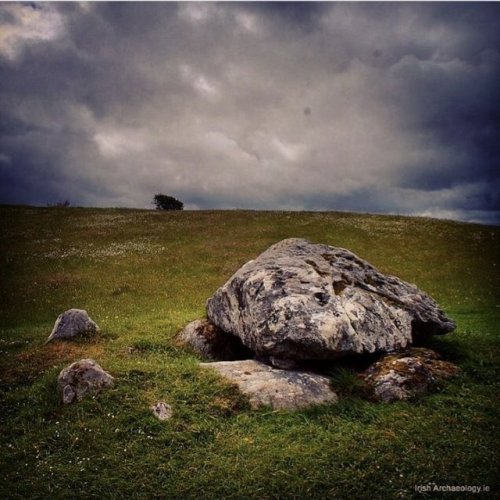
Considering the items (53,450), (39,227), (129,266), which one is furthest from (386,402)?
(39,227)

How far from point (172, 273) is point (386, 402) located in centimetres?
2501

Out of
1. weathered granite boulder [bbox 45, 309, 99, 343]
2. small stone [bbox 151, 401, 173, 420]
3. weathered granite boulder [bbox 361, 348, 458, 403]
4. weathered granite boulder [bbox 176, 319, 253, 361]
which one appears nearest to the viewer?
small stone [bbox 151, 401, 173, 420]

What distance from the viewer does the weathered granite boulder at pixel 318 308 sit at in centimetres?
1149

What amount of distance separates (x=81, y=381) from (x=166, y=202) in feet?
277

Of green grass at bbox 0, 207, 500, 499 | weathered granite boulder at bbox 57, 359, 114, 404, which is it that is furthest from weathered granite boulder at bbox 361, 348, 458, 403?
weathered granite boulder at bbox 57, 359, 114, 404

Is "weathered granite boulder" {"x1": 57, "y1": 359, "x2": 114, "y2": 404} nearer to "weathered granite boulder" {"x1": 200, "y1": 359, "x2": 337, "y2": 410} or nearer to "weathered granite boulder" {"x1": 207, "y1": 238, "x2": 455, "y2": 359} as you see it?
"weathered granite boulder" {"x1": 200, "y1": 359, "x2": 337, "y2": 410}

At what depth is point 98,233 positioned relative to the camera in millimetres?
47469

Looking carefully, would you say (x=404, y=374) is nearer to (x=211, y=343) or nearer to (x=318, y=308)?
(x=318, y=308)

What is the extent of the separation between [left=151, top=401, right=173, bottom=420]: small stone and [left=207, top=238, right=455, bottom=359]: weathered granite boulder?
3263 mm

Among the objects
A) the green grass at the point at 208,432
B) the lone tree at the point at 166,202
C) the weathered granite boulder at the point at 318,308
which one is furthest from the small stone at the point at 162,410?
the lone tree at the point at 166,202

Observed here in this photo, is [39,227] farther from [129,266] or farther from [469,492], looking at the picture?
[469,492]

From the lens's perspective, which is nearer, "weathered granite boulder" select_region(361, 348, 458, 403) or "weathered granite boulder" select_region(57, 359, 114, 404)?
"weathered granite boulder" select_region(57, 359, 114, 404)

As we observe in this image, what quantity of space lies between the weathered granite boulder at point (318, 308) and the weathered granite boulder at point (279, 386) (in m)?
0.61

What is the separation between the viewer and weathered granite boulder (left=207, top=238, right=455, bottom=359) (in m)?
11.5
